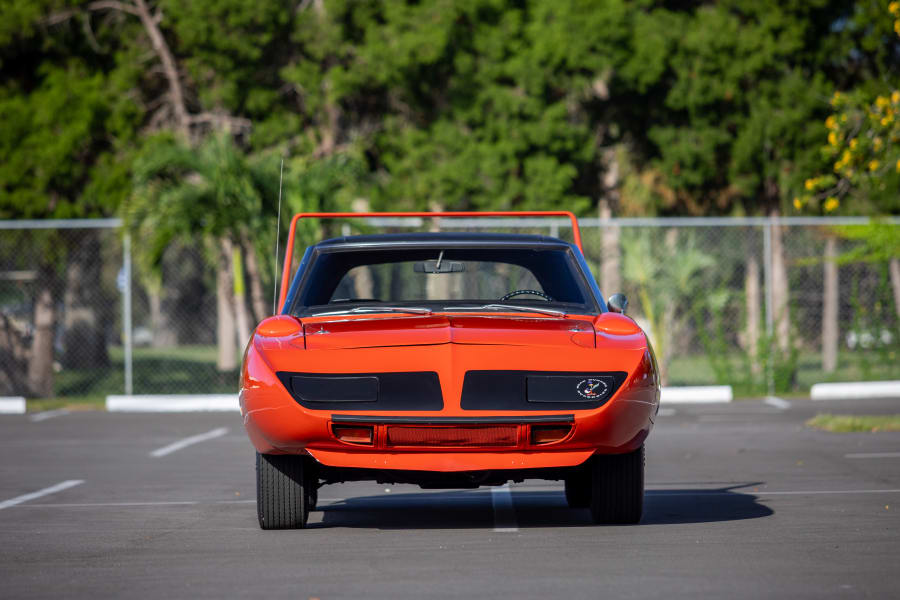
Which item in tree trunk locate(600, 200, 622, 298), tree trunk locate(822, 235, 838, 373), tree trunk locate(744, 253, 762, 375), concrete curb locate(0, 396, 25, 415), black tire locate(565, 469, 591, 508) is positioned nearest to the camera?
black tire locate(565, 469, 591, 508)

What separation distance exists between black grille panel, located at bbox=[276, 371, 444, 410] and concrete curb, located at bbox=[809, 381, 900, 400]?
13963mm

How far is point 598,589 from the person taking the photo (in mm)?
5320

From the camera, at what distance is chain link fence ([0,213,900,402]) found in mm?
20094

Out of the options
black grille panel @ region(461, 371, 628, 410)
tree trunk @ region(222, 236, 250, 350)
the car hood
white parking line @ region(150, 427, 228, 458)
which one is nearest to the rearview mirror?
the car hood

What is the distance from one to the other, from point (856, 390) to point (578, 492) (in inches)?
490

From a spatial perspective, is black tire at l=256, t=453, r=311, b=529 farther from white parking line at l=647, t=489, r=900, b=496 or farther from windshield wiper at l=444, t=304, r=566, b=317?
white parking line at l=647, t=489, r=900, b=496

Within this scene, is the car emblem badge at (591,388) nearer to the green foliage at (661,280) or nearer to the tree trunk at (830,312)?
the green foliage at (661,280)

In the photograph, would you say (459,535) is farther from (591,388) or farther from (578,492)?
(578,492)

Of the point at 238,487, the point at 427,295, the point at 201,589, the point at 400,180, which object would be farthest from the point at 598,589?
the point at 400,180

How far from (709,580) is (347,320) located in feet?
7.14

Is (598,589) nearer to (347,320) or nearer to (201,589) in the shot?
(201,589)

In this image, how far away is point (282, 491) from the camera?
7.04 m

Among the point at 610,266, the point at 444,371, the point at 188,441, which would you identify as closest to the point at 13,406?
the point at 188,441

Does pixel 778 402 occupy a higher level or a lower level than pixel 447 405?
lower
